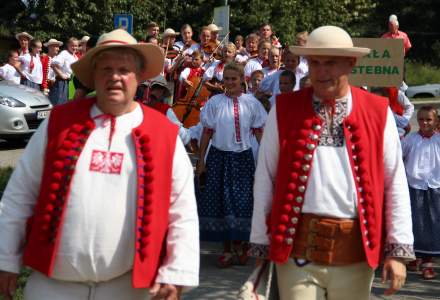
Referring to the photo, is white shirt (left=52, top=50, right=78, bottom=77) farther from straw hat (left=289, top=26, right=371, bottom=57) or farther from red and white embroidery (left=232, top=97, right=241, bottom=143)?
straw hat (left=289, top=26, right=371, bottom=57)

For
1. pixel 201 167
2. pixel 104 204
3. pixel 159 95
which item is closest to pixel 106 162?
pixel 104 204

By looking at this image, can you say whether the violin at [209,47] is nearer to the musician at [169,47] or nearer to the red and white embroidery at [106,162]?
the musician at [169,47]

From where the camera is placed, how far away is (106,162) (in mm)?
3627

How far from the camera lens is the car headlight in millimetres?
15188

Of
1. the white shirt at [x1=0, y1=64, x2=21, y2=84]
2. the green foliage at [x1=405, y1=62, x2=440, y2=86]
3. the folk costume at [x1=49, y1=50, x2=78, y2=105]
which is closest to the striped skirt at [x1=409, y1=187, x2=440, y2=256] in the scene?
the folk costume at [x1=49, y1=50, x2=78, y2=105]

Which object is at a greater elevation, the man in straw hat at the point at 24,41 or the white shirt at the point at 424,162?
the man in straw hat at the point at 24,41

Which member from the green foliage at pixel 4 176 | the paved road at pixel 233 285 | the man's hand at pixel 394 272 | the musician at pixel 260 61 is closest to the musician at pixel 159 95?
the paved road at pixel 233 285

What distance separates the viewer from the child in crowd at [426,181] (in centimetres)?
796

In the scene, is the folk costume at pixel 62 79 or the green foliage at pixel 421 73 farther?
the green foliage at pixel 421 73

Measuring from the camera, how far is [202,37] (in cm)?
1426

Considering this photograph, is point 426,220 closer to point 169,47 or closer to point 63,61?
point 169,47

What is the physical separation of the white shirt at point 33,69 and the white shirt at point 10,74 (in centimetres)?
25

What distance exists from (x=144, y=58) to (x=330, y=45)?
91 centimetres

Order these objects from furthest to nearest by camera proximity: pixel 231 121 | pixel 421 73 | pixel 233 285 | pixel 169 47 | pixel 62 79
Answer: pixel 421 73 < pixel 62 79 < pixel 169 47 < pixel 231 121 < pixel 233 285
